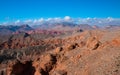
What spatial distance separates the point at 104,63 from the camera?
60.3 ft

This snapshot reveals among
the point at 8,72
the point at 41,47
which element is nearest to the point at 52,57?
the point at 8,72

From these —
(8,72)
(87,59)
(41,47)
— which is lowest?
(41,47)

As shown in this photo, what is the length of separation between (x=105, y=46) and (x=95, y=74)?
6115mm

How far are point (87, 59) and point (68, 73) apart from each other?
2.30 metres

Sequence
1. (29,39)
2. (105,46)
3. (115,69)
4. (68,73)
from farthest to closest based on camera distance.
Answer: (29,39), (105,46), (68,73), (115,69)

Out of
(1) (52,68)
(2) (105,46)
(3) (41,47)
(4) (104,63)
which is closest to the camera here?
(4) (104,63)

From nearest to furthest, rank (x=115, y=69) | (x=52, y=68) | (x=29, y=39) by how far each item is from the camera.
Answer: (x=115, y=69) → (x=52, y=68) → (x=29, y=39)

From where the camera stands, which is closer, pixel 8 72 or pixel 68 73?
pixel 68 73

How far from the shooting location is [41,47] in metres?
100

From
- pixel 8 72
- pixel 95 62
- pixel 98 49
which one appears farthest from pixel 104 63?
pixel 8 72

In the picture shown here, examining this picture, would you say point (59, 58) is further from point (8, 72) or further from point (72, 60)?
point (8, 72)

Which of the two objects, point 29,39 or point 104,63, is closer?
point 104,63

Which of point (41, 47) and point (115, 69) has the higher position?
point (115, 69)

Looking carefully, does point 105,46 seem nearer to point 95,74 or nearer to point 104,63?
point 104,63
